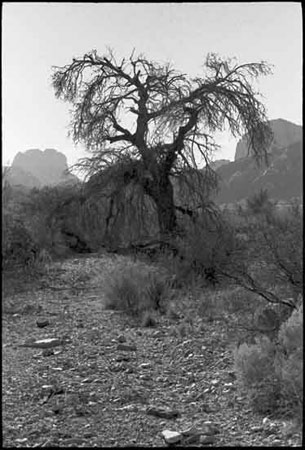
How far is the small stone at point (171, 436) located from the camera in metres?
3.41

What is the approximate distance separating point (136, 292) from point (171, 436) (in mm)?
4262

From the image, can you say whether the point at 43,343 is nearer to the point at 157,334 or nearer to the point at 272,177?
the point at 157,334

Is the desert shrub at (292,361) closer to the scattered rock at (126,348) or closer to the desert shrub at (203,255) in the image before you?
the scattered rock at (126,348)

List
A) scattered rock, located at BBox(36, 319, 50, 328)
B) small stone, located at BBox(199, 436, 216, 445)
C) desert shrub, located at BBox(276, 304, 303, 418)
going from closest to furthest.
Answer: small stone, located at BBox(199, 436, 216, 445)
desert shrub, located at BBox(276, 304, 303, 418)
scattered rock, located at BBox(36, 319, 50, 328)

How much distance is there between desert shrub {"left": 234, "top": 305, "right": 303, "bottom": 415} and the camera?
3641 millimetres

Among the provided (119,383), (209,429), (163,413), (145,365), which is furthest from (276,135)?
(209,429)

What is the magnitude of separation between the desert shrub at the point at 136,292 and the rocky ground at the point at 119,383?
27cm

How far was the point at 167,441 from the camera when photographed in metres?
3.41

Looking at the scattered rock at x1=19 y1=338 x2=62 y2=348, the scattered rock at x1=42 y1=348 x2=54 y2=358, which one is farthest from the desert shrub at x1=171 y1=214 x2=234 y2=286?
the scattered rock at x1=42 y1=348 x2=54 y2=358

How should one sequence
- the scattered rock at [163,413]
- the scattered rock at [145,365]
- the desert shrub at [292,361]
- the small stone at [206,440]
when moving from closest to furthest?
the small stone at [206,440]
the desert shrub at [292,361]
the scattered rock at [163,413]
the scattered rock at [145,365]

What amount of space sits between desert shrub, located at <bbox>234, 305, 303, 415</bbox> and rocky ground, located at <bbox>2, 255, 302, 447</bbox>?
0.13 m

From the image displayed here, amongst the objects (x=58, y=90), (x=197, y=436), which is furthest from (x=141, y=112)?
(x=197, y=436)

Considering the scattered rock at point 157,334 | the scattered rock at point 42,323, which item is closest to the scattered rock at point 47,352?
the scattered rock at point 42,323

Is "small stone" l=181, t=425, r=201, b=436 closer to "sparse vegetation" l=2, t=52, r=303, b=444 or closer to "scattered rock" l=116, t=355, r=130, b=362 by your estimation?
"sparse vegetation" l=2, t=52, r=303, b=444
